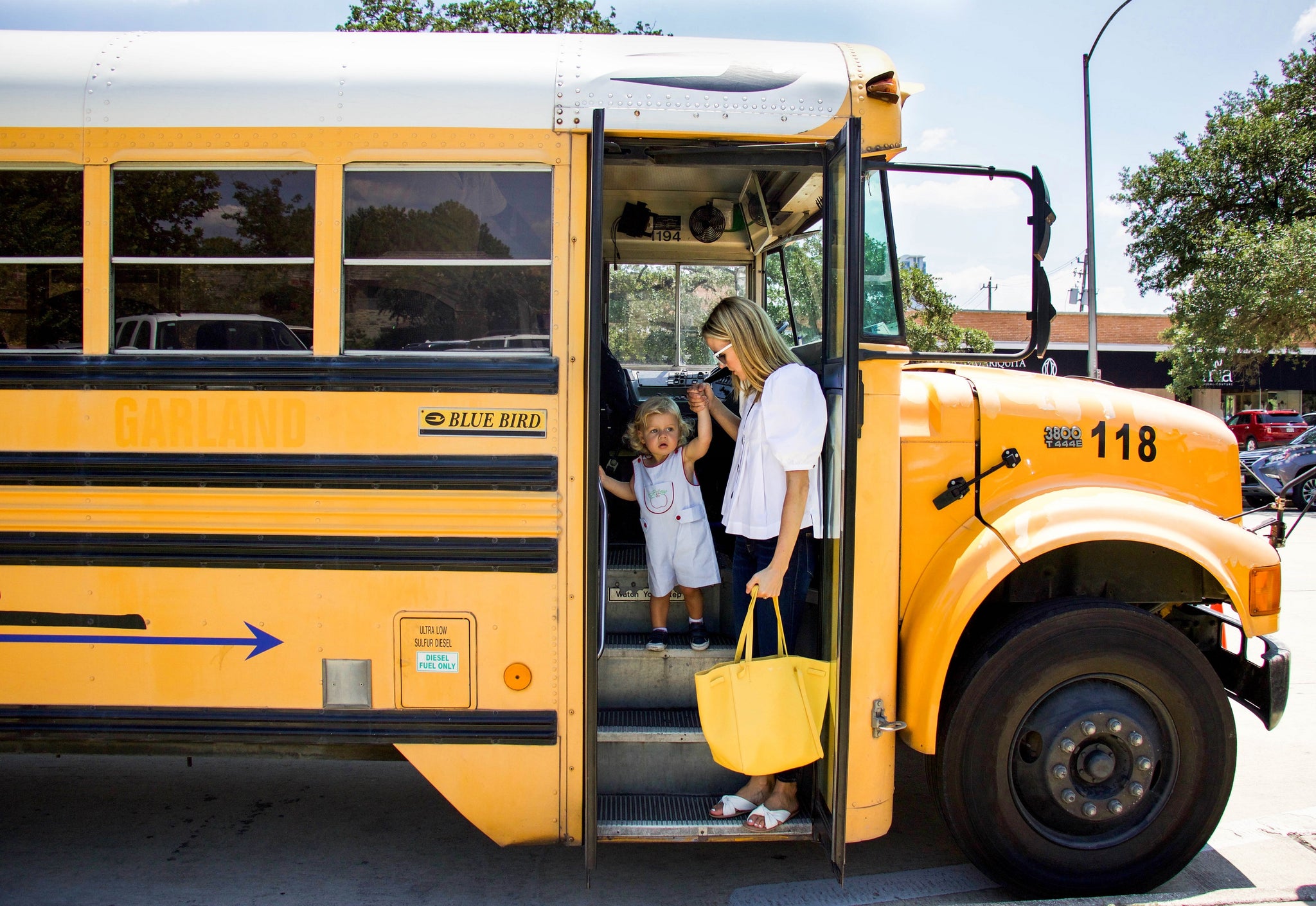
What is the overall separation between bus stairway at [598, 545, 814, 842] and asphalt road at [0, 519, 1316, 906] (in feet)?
1.18

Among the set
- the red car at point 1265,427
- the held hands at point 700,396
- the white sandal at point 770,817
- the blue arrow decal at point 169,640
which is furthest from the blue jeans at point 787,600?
the red car at point 1265,427

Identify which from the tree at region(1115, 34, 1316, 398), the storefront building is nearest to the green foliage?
the tree at region(1115, 34, 1316, 398)

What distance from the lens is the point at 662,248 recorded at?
4.61 m

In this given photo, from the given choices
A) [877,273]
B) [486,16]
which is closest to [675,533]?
[877,273]

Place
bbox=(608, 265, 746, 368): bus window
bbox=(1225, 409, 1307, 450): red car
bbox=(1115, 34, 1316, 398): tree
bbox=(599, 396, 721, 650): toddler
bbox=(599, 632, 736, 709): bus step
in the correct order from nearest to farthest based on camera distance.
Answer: bbox=(599, 632, 736, 709): bus step → bbox=(599, 396, 721, 650): toddler → bbox=(608, 265, 746, 368): bus window → bbox=(1115, 34, 1316, 398): tree → bbox=(1225, 409, 1307, 450): red car

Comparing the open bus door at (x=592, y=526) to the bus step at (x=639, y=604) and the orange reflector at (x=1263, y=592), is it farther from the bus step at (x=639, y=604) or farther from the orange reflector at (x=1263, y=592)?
the orange reflector at (x=1263, y=592)

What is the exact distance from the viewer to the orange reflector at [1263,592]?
289cm

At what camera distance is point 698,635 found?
3180 millimetres

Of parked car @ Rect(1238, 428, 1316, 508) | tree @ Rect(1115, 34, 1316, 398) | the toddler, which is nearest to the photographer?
the toddler

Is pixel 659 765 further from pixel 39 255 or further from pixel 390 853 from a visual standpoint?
pixel 39 255

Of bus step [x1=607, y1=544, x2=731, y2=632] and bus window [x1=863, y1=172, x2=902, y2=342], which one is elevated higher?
bus window [x1=863, y1=172, x2=902, y2=342]

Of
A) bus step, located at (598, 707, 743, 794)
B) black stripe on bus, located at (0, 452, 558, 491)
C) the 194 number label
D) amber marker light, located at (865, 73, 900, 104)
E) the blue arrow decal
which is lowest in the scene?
bus step, located at (598, 707, 743, 794)

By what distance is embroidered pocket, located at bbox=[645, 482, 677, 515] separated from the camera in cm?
326

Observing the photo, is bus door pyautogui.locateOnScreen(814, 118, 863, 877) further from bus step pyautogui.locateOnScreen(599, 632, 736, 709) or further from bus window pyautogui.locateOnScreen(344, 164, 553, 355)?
bus window pyautogui.locateOnScreen(344, 164, 553, 355)
